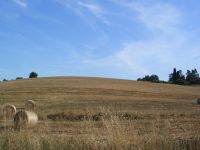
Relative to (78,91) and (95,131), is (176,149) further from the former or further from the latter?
(78,91)

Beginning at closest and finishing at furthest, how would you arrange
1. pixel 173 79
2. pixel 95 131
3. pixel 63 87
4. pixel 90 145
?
1. pixel 90 145
2. pixel 95 131
3. pixel 63 87
4. pixel 173 79

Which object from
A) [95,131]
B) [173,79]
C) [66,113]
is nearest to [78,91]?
[66,113]

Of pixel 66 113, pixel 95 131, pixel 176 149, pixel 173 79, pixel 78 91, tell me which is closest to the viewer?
pixel 176 149

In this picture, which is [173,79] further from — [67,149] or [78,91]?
[67,149]

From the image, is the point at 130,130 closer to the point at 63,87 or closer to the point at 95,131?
the point at 95,131

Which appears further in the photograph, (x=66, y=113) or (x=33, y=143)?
(x=66, y=113)

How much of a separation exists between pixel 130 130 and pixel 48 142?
1.82 m

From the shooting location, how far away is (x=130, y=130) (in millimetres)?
10852

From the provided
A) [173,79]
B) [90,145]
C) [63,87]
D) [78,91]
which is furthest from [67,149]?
[173,79]

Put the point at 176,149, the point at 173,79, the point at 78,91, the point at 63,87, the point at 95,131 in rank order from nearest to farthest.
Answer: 1. the point at 176,149
2. the point at 95,131
3. the point at 78,91
4. the point at 63,87
5. the point at 173,79

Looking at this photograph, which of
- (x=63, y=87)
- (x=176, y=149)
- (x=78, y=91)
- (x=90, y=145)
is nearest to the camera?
(x=176, y=149)

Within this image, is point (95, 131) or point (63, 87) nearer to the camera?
point (95, 131)

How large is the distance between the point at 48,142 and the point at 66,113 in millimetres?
16347

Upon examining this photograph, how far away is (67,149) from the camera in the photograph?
1057 cm
